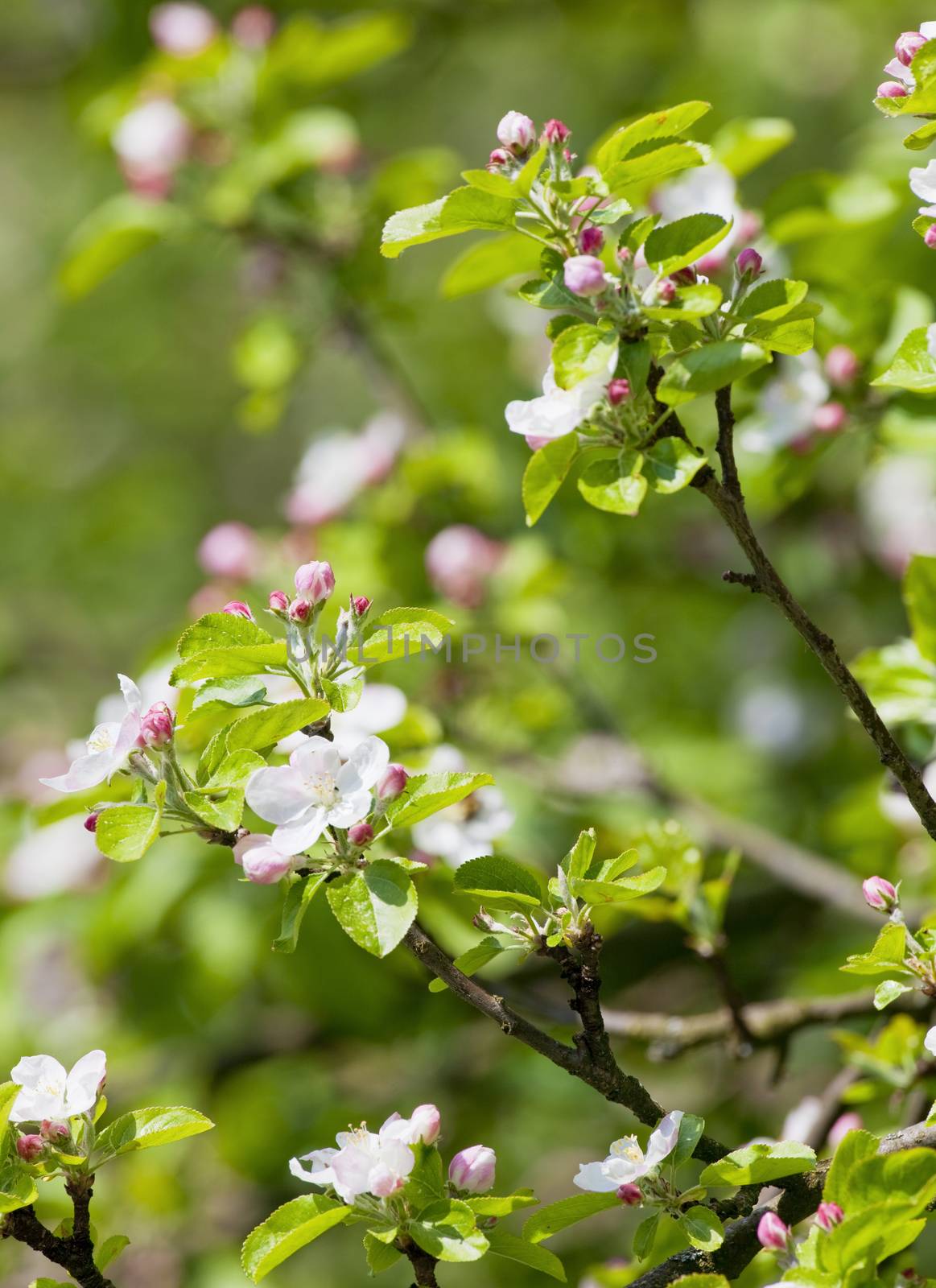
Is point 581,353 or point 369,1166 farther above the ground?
point 581,353

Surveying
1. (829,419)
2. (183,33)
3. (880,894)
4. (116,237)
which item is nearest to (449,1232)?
(880,894)

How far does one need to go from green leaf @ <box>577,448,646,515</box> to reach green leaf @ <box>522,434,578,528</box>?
0.8 inches

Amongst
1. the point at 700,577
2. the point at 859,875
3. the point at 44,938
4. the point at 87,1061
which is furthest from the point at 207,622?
the point at 700,577

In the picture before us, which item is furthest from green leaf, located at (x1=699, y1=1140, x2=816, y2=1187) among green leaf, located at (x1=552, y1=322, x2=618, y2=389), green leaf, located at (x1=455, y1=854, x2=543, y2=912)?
green leaf, located at (x1=552, y1=322, x2=618, y2=389)

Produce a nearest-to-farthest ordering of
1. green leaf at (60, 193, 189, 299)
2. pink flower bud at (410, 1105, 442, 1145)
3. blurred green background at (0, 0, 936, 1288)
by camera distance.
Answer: pink flower bud at (410, 1105, 442, 1145), blurred green background at (0, 0, 936, 1288), green leaf at (60, 193, 189, 299)

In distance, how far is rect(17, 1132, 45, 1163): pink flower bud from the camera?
3.18 feet

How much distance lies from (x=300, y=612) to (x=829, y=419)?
2.29 feet

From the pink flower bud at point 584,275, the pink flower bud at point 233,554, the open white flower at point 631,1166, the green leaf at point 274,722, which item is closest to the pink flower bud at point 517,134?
the pink flower bud at point 584,275

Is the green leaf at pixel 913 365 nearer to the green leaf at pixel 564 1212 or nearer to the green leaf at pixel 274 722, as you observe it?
the green leaf at pixel 274 722

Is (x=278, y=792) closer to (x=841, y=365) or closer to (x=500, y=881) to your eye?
(x=500, y=881)

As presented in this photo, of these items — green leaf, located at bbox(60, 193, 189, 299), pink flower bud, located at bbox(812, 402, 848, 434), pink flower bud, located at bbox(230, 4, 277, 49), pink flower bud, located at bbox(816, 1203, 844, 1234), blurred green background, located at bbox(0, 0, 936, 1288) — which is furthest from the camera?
pink flower bud, located at bbox(230, 4, 277, 49)

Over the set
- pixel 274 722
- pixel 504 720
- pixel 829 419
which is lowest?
pixel 504 720

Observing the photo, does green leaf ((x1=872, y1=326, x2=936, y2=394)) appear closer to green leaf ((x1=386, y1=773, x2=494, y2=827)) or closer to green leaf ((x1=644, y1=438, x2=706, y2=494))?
green leaf ((x1=644, y1=438, x2=706, y2=494))

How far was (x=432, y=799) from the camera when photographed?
3.16ft
